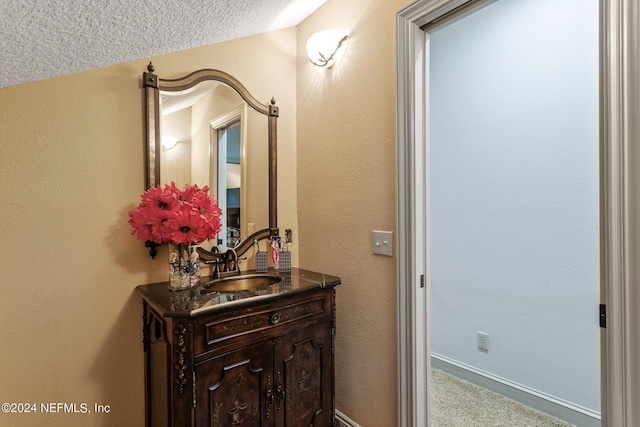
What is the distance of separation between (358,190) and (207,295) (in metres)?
0.90

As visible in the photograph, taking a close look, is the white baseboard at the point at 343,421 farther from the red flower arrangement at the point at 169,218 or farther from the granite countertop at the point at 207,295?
the red flower arrangement at the point at 169,218

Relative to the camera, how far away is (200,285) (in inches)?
63.4

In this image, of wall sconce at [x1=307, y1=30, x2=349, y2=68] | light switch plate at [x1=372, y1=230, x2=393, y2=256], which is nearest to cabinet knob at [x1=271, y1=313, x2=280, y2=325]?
light switch plate at [x1=372, y1=230, x2=393, y2=256]

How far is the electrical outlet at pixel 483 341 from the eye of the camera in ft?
7.60

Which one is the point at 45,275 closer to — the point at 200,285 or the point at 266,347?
the point at 200,285

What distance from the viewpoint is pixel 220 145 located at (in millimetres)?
1843

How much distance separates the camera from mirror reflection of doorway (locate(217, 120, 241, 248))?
186 centimetres

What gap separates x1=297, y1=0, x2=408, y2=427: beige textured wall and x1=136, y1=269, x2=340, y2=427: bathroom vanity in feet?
0.57

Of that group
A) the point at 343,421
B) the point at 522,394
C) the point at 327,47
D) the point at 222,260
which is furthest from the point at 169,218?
the point at 522,394

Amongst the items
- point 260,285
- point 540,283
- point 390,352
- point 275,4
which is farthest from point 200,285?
point 540,283

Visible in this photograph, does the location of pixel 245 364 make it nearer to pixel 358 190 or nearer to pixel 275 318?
pixel 275 318

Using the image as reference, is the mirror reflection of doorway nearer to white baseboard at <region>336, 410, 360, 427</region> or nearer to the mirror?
the mirror

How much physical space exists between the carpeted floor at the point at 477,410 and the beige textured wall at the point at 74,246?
1.75 meters

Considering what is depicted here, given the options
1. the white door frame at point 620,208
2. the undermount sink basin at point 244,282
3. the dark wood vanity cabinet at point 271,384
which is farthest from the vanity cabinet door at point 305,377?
the white door frame at point 620,208
